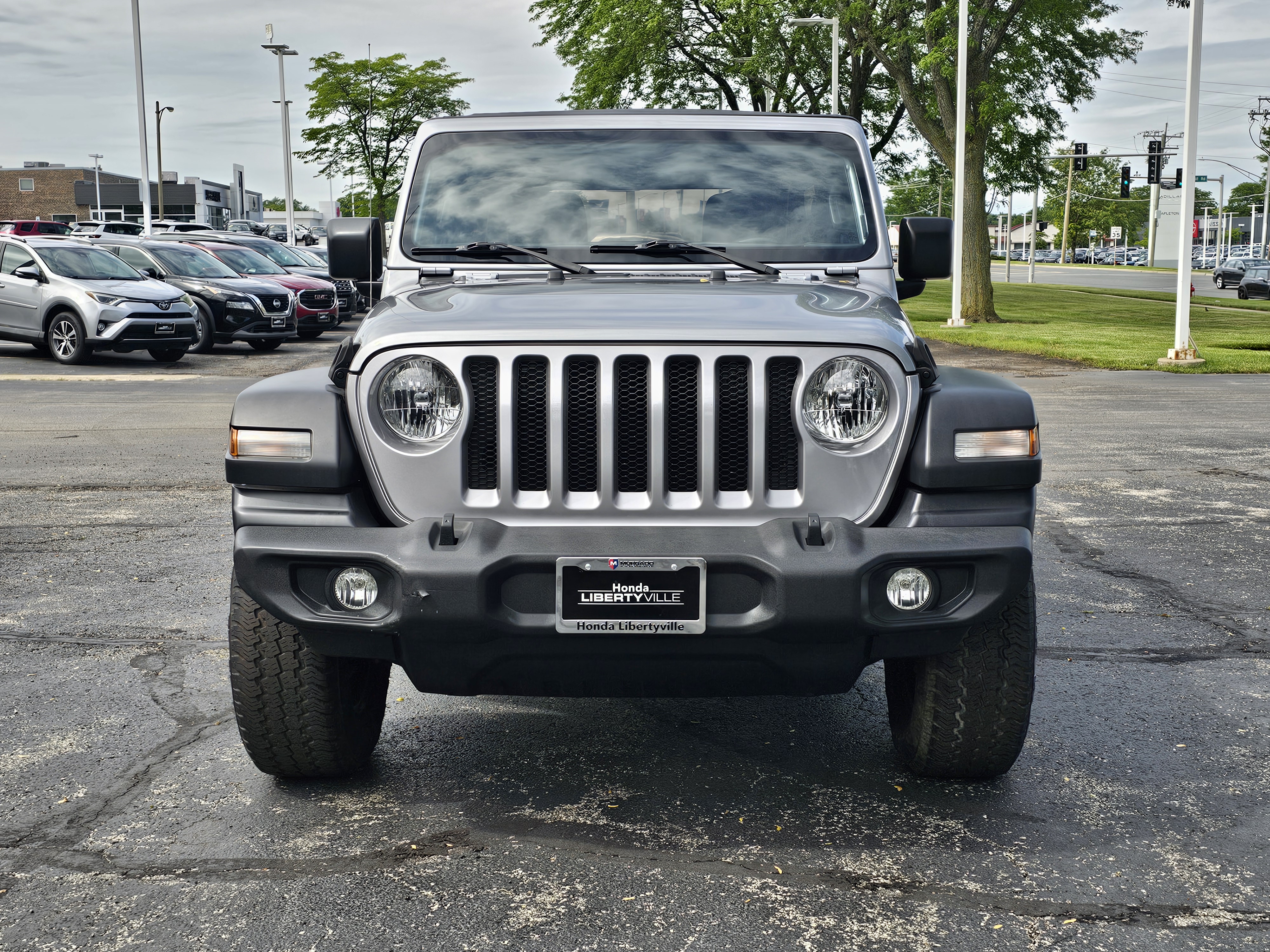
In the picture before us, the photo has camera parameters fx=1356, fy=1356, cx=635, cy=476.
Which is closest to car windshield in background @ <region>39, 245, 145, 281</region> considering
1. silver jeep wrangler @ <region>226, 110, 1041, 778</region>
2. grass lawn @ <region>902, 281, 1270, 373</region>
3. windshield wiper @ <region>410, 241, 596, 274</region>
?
grass lawn @ <region>902, 281, 1270, 373</region>

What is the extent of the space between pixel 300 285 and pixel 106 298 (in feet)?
15.4

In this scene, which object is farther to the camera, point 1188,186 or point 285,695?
point 1188,186

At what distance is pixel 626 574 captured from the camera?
10.6 feet

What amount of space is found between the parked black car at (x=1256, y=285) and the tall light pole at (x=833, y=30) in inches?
831

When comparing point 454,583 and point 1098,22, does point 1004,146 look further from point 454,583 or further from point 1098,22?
point 454,583

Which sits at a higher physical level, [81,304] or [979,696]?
[81,304]

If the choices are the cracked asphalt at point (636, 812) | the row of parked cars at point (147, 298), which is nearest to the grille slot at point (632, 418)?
the cracked asphalt at point (636, 812)

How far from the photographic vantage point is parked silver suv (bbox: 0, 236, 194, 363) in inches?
738

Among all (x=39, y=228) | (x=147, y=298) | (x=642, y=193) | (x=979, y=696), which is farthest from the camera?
(x=39, y=228)

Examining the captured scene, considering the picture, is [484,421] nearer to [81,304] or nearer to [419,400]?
[419,400]

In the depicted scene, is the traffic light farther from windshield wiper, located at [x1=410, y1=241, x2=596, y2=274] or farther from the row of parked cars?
windshield wiper, located at [x1=410, y1=241, x2=596, y2=274]

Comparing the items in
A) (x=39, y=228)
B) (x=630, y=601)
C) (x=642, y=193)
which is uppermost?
(x=39, y=228)

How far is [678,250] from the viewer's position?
455 centimetres

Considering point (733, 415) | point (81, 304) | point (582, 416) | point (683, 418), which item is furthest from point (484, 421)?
point (81, 304)
